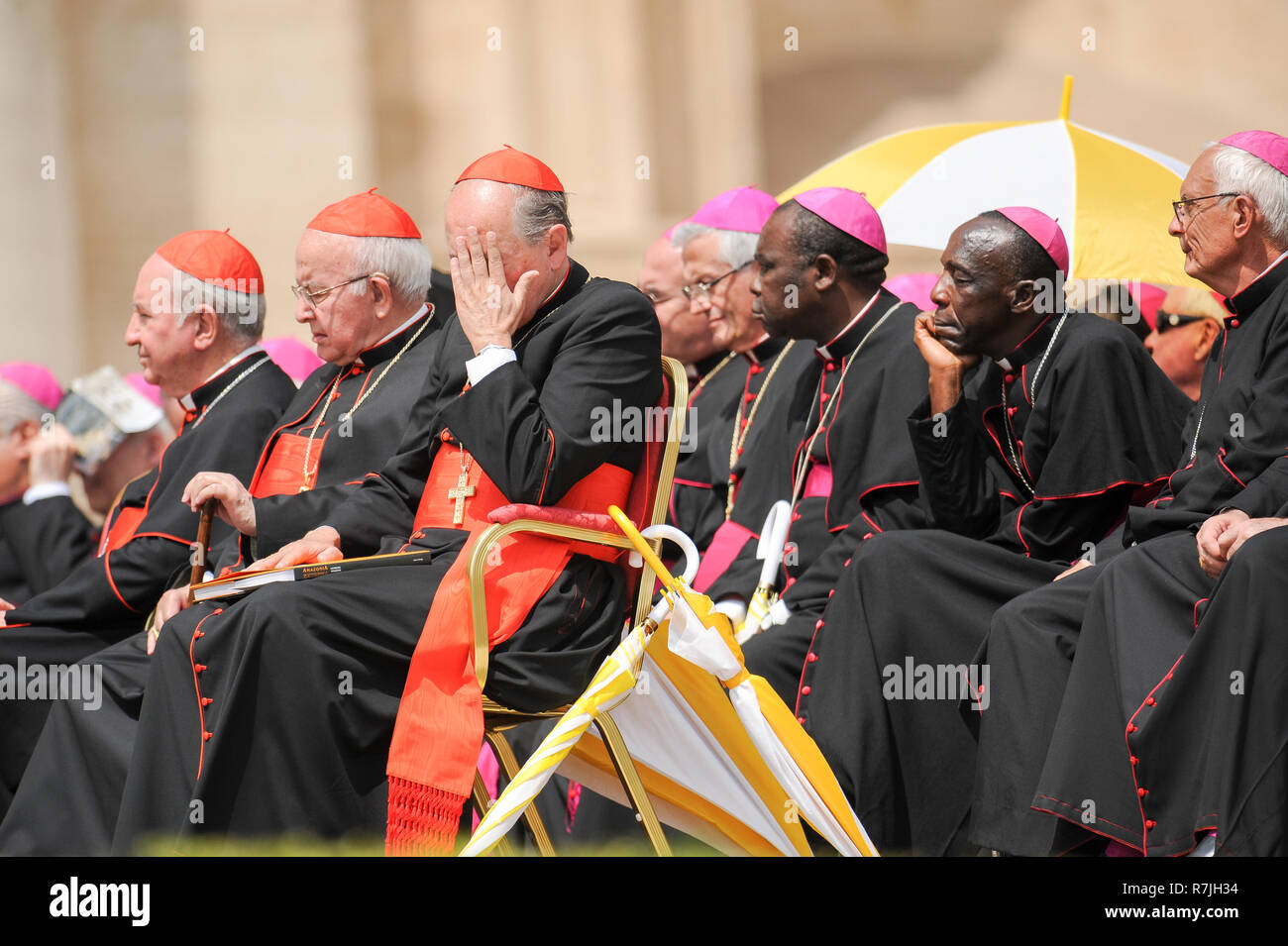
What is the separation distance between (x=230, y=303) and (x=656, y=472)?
224 centimetres

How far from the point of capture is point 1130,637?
3.97 meters

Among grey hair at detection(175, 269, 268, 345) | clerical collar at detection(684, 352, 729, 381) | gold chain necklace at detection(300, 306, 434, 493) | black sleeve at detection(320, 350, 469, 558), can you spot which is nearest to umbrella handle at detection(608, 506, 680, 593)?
black sleeve at detection(320, 350, 469, 558)

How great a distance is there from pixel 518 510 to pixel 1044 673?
4.49 feet

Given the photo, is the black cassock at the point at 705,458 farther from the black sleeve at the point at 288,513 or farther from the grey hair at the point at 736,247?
the black sleeve at the point at 288,513

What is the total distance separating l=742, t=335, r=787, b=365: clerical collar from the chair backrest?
90.7 inches

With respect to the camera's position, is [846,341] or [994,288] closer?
[994,288]

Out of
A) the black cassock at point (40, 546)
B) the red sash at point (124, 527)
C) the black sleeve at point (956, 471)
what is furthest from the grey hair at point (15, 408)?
the black sleeve at point (956, 471)

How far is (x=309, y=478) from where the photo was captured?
5.21 meters

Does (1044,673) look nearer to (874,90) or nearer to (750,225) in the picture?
(750,225)

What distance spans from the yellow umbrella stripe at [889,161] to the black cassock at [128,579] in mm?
2401

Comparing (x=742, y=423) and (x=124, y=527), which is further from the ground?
(x=742, y=423)

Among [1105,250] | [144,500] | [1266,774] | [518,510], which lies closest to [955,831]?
[1266,774]

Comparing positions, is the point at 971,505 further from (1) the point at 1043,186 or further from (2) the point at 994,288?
(1) the point at 1043,186

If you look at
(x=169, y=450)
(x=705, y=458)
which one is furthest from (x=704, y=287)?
(x=169, y=450)
